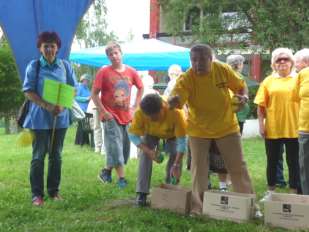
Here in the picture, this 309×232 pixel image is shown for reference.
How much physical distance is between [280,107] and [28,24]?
2948 millimetres

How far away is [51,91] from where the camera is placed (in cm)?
545

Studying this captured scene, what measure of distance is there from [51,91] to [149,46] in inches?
311

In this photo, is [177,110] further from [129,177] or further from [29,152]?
[29,152]

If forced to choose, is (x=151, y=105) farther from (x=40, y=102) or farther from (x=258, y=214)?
(x=258, y=214)

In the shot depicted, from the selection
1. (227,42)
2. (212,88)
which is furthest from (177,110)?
(227,42)

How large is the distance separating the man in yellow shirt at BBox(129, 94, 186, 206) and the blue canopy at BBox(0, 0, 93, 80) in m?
1.27

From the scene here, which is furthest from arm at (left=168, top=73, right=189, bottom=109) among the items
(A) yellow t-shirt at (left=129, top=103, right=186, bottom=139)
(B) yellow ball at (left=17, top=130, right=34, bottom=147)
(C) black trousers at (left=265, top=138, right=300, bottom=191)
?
(C) black trousers at (left=265, top=138, right=300, bottom=191)

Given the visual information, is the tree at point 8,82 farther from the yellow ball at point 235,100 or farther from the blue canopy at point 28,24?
the yellow ball at point 235,100

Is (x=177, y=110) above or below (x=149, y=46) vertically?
below

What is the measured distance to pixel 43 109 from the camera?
557 cm

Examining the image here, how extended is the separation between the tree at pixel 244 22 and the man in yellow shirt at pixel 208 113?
10.3 metres

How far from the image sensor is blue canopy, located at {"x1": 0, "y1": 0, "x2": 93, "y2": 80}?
589 centimetres

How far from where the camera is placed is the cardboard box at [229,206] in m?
4.92

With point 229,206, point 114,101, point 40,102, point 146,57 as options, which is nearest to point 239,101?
point 229,206
